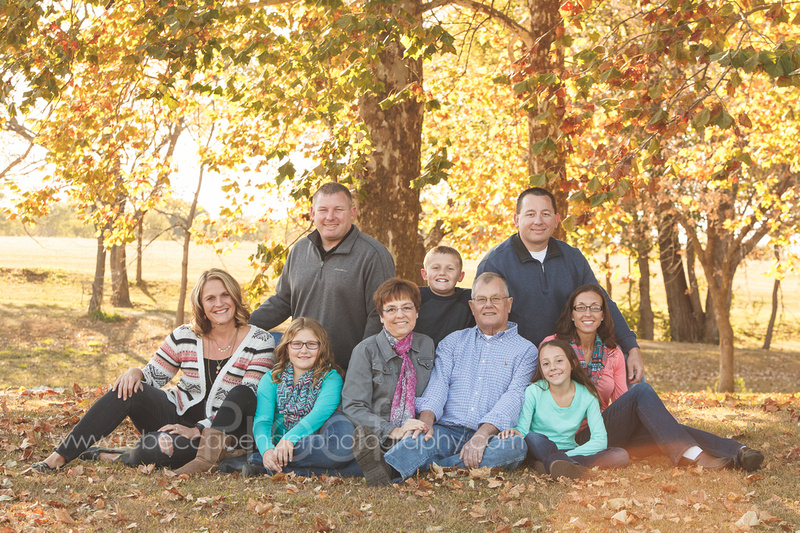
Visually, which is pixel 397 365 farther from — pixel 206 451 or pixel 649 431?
pixel 649 431

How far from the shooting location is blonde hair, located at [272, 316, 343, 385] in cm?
486

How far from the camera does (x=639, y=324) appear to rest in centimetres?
2305

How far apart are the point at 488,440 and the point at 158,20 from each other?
14.3 feet

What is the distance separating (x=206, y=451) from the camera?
15.2 ft

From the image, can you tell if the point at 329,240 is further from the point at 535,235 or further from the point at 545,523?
the point at 545,523

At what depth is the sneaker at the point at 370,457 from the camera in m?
4.35

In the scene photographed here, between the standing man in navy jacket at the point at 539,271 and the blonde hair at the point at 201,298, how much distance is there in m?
1.89

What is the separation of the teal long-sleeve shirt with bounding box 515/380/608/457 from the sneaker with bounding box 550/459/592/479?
274mm

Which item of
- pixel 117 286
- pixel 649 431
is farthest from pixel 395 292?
pixel 117 286

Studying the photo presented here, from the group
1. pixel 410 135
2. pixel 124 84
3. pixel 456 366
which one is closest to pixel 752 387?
pixel 410 135

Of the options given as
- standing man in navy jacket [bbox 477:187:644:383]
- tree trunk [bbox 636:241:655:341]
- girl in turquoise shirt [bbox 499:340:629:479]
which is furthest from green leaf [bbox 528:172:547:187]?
tree trunk [bbox 636:241:655:341]

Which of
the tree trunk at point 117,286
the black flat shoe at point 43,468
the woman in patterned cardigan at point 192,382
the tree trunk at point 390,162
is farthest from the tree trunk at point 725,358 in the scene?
the tree trunk at point 117,286

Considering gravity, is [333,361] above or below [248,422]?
above

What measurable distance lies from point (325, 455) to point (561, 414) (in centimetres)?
161
